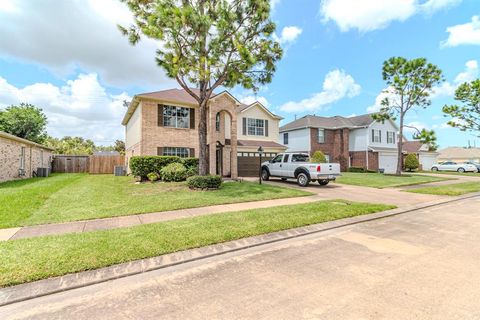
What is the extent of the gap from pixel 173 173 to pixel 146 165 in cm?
198

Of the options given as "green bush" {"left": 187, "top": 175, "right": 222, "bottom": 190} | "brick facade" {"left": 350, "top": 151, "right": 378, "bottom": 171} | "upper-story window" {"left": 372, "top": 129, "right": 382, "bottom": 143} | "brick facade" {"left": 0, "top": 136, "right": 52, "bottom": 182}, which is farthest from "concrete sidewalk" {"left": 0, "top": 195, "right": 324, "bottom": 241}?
"upper-story window" {"left": 372, "top": 129, "right": 382, "bottom": 143}

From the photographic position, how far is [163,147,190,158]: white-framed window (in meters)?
17.2

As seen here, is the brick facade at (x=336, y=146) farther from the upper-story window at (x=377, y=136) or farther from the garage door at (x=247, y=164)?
the garage door at (x=247, y=164)

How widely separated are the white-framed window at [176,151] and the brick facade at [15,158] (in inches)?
365

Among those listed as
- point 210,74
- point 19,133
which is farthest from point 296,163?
point 19,133

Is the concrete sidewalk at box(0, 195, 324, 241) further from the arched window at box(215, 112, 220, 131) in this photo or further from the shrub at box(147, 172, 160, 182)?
the arched window at box(215, 112, 220, 131)

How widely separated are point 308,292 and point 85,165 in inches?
1131

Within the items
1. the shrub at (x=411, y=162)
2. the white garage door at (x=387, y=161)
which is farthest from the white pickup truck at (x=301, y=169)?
the shrub at (x=411, y=162)

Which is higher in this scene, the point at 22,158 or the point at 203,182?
the point at 22,158

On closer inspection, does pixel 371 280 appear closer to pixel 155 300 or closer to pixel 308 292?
pixel 308 292

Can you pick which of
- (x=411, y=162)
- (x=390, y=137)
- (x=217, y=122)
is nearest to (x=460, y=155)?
(x=411, y=162)

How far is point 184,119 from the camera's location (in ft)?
58.9

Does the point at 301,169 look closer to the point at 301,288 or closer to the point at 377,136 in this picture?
the point at 301,288

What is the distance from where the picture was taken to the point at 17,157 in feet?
54.4
